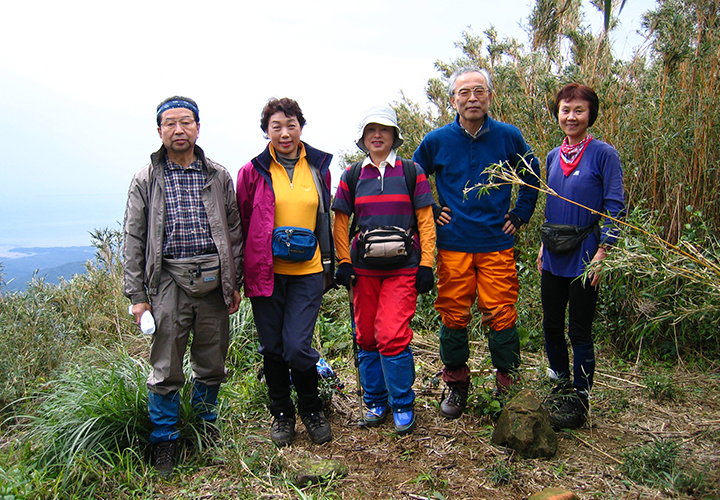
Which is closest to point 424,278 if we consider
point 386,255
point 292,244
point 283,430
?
point 386,255

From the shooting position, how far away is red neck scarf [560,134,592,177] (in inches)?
132

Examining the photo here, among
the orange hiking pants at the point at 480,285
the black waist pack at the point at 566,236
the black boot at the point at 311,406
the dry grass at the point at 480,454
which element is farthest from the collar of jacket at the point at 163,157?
the black waist pack at the point at 566,236

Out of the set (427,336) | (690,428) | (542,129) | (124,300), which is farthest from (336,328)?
(690,428)

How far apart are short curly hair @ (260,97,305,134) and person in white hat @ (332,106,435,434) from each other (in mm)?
463

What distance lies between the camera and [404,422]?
357 cm

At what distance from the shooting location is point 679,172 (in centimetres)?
441

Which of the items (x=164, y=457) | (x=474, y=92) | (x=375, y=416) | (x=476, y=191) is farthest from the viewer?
(x=375, y=416)

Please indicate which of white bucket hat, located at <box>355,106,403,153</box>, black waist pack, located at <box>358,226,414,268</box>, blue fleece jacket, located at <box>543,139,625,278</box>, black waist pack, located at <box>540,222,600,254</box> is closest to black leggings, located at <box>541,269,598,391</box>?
blue fleece jacket, located at <box>543,139,625,278</box>

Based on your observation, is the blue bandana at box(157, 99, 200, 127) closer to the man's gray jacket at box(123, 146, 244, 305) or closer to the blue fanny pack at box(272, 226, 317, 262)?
the man's gray jacket at box(123, 146, 244, 305)

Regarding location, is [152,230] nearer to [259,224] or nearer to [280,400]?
[259,224]

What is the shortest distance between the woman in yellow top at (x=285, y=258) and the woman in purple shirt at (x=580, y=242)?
1535 millimetres

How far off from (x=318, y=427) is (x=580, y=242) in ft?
6.93

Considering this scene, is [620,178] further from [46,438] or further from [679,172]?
[46,438]

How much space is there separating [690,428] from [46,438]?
417 centimetres
